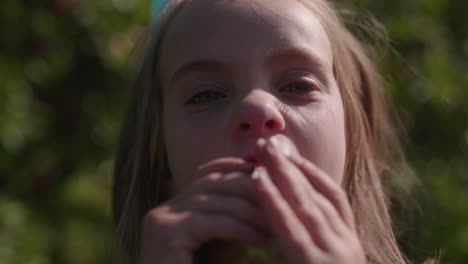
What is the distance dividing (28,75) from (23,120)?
0.88 feet

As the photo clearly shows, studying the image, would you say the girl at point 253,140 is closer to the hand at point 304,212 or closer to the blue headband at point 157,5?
the hand at point 304,212

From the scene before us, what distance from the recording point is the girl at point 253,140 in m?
1.28

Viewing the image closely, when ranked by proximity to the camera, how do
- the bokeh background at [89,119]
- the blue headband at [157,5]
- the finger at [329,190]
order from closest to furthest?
1. the finger at [329,190]
2. the blue headband at [157,5]
3. the bokeh background at [89,119]

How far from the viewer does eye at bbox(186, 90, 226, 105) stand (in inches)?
68.4

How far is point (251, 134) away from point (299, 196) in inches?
12.8

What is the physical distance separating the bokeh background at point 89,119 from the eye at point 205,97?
1423 millimetres

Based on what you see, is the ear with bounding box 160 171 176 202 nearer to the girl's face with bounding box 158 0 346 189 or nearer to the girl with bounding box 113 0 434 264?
the girl with bounding box 113 0 434 264

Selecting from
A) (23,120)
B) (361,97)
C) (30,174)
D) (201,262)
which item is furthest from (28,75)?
(201,262)

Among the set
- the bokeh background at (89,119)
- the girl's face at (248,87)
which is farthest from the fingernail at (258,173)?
the bokeh background at (89,119)

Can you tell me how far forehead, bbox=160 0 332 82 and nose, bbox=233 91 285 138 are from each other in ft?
0.50

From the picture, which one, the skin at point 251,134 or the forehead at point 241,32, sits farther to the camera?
the forehead at point 241,32

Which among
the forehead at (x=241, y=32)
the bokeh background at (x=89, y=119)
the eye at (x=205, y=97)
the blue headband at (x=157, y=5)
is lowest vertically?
the bokeh background at (x=89, y=119)

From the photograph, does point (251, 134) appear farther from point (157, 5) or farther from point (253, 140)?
point (157, 5)

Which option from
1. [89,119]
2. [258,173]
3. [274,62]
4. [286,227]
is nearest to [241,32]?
[274,62]
